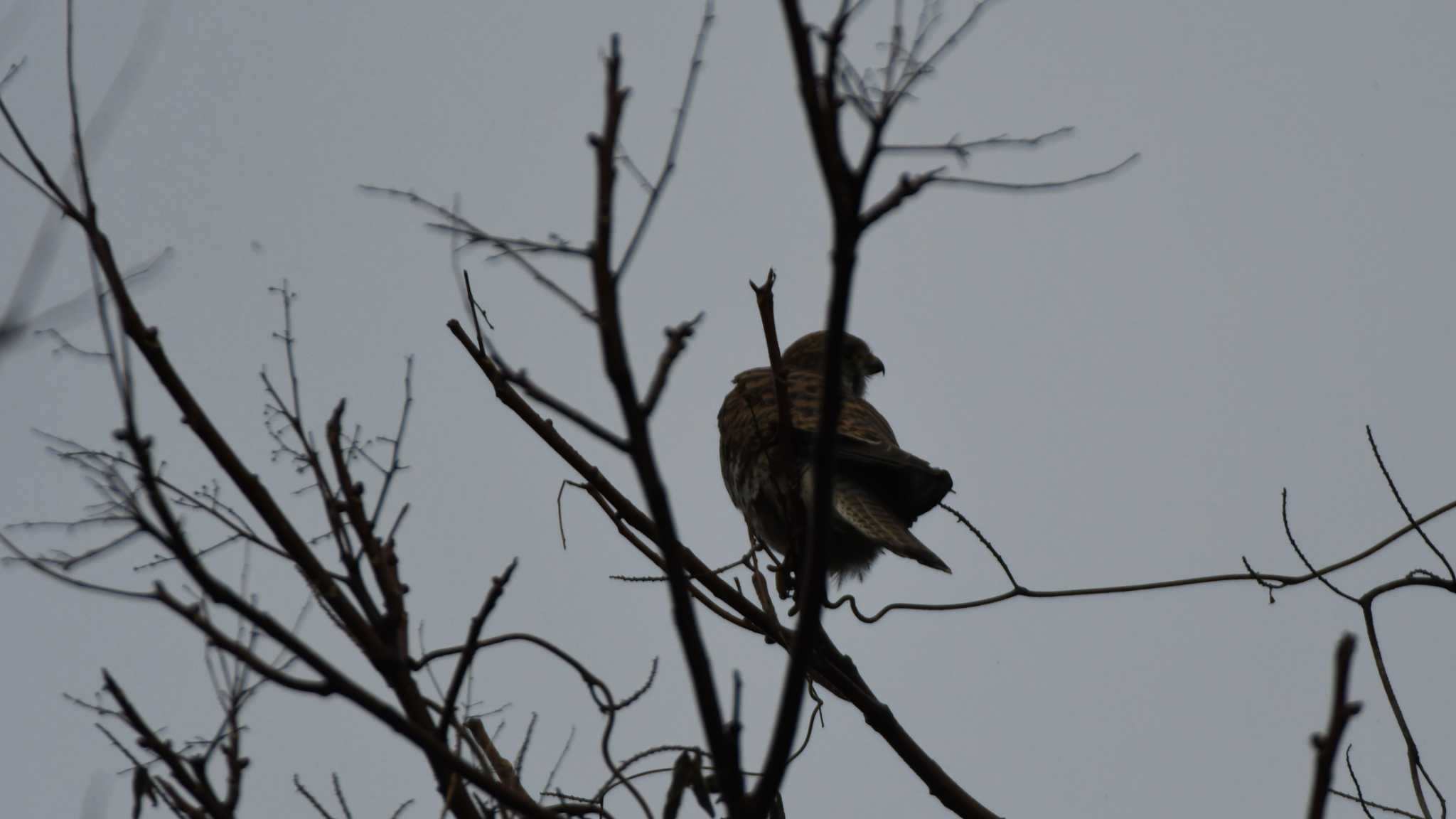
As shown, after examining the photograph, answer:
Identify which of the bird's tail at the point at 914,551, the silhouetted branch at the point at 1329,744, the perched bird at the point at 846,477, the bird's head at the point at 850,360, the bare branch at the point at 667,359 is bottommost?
the silhouetted branch at the point at 1329,744

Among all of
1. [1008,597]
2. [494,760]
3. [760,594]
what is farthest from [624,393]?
[1008,597]

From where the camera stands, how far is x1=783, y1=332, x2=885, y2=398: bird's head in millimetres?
7391

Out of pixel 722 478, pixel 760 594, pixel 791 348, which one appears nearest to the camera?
pixel 760 594

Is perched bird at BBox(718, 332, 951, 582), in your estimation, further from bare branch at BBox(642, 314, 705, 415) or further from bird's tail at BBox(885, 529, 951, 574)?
bare branch at BBox(642, 314, 705, 415)

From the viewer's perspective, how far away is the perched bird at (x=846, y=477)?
4914mm

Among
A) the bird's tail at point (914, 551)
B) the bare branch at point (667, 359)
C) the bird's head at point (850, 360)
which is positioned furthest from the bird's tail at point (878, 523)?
the bare branch at point (667, 359)

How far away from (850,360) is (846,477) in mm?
2066

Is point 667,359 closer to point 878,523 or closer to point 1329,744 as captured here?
point 1329,744

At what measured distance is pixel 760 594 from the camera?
10.3ft

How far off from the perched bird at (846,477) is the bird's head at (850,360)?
38 cm

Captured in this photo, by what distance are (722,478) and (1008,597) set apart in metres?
3.33

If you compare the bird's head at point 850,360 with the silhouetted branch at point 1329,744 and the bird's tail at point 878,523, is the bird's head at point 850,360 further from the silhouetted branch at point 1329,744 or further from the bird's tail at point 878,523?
the silhouetted branch at point 1329,744

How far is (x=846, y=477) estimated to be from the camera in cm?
543

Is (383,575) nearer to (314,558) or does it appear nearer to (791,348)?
(314,558)
